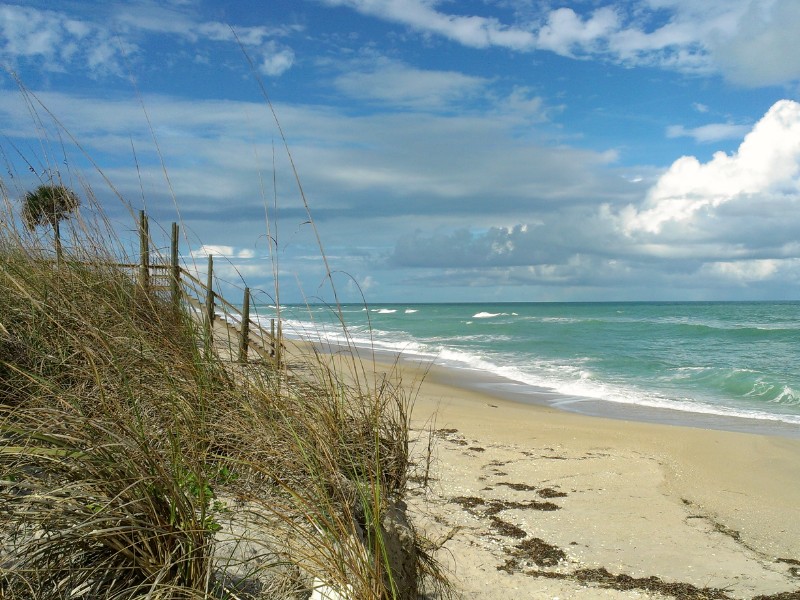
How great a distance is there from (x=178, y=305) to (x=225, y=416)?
3.66 ft

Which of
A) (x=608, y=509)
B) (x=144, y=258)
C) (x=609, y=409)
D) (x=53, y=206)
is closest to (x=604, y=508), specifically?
(x=608, y=509)

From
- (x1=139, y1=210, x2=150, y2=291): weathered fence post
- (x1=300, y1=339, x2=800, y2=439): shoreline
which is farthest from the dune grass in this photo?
(x1=300, y1=339, x2=800, y2=439): shoreline

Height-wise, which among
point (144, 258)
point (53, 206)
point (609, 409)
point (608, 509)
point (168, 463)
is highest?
point (53, 206)

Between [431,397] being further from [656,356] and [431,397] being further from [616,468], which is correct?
[656,356]

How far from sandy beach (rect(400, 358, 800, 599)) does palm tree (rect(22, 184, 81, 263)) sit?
2.46 m

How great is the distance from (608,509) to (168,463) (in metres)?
4.74

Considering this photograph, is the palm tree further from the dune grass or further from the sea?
the sea

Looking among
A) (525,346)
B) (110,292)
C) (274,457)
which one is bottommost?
(525,346)

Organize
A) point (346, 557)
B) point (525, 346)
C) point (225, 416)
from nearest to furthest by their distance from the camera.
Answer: point (346, 557) < point (225, 416) < point (525, 346)

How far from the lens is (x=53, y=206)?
4703 millimetres

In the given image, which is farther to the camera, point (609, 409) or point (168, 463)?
point (609, 409)

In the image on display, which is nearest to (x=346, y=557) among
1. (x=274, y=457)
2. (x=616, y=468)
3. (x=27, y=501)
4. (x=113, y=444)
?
(x=274, y=457)

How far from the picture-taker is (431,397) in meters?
13.5

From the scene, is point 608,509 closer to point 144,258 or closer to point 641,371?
point 144,258
